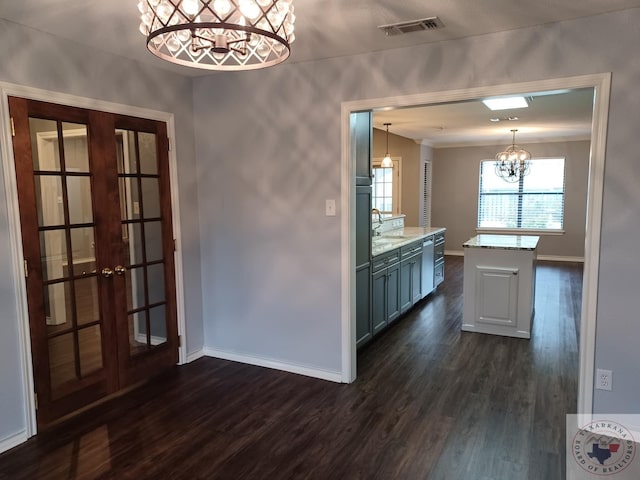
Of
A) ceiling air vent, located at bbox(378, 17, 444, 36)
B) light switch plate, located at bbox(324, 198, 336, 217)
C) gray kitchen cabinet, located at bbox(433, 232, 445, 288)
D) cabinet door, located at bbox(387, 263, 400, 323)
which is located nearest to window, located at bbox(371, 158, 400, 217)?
gray kitchen cabinet, located at bbox(433, 232, 445, 288)

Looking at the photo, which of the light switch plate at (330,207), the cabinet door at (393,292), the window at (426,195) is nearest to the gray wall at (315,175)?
the light switch plate at (330,207)

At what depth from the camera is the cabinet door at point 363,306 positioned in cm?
389

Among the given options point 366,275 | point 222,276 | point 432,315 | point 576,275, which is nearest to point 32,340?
point 222,276

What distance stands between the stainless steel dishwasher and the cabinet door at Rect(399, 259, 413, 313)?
1.98 ft

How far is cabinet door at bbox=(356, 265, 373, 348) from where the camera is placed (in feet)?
12.8

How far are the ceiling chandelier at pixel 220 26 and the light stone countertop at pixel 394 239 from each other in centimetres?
270

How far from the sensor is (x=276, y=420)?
297cm

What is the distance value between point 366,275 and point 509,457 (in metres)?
1.85

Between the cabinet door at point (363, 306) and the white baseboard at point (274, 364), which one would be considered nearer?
the white baseboard at point (274, 364)

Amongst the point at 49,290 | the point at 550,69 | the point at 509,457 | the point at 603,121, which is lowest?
the point at 509,457

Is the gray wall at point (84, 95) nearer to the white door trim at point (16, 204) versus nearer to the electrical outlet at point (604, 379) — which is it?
the white door trim at point (16, 204)

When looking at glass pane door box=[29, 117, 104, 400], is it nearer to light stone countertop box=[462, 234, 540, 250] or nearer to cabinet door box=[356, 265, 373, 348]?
cabinet door box=[356, 265, 373, 348]

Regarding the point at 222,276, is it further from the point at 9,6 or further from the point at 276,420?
the point at 9,6

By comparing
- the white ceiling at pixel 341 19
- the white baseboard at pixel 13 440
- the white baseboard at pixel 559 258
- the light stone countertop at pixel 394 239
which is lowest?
the white baseboard at pixel 13 440
